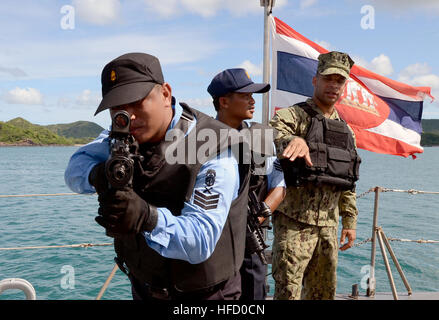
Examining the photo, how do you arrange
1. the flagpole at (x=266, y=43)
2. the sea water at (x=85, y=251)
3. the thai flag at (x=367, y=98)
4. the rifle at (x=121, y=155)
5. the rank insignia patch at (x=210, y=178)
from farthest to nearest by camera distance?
1. the sea water at (x=85, y=251)
2. the thai flag at (x=367, y=98)
3. the flagpole at (x=266, y=43)
4. the rank insignia patch at (x=210, y=178)
5. the rifle at (x=121, y=155)

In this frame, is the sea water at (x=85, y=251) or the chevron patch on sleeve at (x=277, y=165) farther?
the sea water at (x=85, y=251)

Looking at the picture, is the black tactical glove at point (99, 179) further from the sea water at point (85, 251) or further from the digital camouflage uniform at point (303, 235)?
the sea water at point (85, 251)

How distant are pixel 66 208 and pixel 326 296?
24.6 meters

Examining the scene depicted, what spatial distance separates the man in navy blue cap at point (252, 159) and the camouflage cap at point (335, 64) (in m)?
0.52

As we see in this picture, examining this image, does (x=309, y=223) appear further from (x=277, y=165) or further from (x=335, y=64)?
(x=335, y=64)

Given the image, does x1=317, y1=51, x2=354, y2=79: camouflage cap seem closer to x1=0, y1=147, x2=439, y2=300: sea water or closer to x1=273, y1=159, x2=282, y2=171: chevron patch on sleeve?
x1=273, y1=159, x2=282, y2=171: chevron patch on sleeve

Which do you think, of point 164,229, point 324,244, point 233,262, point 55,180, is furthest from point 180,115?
point 55,180

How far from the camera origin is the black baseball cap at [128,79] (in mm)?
1431

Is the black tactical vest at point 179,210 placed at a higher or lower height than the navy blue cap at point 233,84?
lower

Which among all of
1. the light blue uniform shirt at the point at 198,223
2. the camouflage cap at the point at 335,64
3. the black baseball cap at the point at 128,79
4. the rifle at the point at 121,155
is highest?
the camouflage cap at the point at 335,64

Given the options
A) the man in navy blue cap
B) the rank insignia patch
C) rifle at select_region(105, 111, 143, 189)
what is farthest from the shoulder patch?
rifle at select_region(105, 111, 143, 189)

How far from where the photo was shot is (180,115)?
1.66 m

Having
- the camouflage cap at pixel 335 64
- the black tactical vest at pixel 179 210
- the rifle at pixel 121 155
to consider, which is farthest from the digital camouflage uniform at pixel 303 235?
the rifle at pixel 121 155
